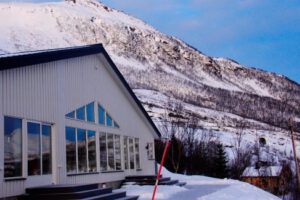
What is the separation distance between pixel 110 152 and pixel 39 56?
7.66 metres

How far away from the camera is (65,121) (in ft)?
58.7

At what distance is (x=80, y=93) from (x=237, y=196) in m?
7.30

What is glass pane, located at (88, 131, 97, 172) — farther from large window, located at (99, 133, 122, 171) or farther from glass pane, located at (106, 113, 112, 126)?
glass pane, located at (106, 113, 112, 126)

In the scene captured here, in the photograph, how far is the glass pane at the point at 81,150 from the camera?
19.0 m

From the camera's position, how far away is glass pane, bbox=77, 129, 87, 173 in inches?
750

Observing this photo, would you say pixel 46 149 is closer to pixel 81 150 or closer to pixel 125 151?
pixel 81 150

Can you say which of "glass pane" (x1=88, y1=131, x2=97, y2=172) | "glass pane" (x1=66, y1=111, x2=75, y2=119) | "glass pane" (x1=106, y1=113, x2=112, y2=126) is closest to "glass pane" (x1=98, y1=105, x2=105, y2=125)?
"glass pane" (x1=106, y1=113, x2=112, y2=126)

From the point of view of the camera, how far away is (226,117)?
155875 millimetres

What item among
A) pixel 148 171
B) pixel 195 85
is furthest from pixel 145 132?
pixel 195 85

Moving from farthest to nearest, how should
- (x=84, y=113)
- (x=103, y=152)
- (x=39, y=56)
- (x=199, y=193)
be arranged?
(x=103, y=152) < (x=199, y=193) < (x=84, y=113) < (x=39, y=56)

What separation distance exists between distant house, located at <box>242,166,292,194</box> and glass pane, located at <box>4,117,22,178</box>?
49036 millimetres

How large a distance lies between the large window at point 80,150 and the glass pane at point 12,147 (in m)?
3.32

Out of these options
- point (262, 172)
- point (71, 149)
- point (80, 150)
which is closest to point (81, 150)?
point (80, 150)

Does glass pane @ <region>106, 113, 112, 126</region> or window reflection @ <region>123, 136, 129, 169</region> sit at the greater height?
glass pane @ <region>106, 113, 112, 126</region>
